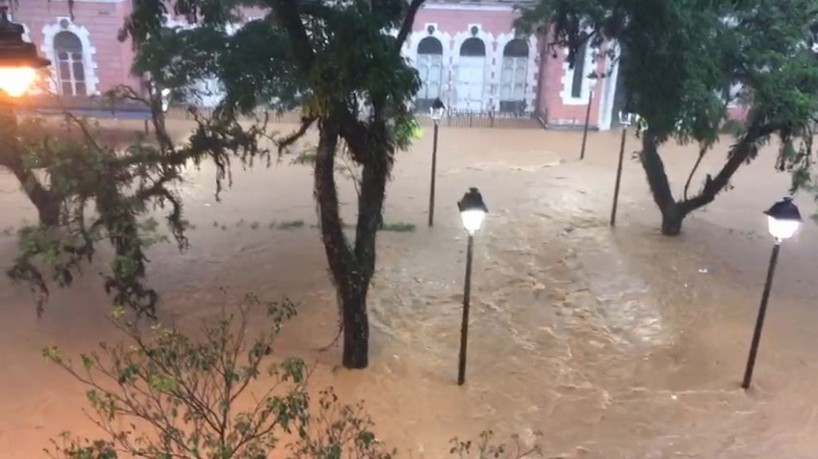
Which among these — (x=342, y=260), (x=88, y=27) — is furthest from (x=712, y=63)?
(x=88, y=27)

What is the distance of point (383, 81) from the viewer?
6.59m

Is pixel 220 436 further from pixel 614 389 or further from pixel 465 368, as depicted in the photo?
pixel 614 389

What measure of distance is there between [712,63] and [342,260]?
18.9 feet

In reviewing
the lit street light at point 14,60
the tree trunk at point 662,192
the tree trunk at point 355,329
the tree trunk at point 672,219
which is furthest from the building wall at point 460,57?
the lit street light at point 14,60

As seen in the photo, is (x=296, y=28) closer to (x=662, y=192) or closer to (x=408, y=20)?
(x=408, y=20)

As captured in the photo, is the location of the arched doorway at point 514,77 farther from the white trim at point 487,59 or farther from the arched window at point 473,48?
the arched window at point 473,48

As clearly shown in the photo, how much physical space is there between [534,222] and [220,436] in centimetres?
1140

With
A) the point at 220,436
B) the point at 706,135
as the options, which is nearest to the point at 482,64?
the point at 706,135

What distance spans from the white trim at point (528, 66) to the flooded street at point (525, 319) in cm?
856

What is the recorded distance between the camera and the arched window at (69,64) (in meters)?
21.8

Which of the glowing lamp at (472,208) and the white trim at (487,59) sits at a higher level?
the white trim at (487,59)

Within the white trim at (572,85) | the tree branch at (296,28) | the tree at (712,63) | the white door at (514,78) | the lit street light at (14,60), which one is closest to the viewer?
the lit street light at (14,60)

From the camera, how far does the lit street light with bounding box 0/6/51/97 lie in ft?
10.3

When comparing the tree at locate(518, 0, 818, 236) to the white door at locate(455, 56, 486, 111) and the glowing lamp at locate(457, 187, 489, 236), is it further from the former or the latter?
the white door at locate(455, 56, 486, 111)
